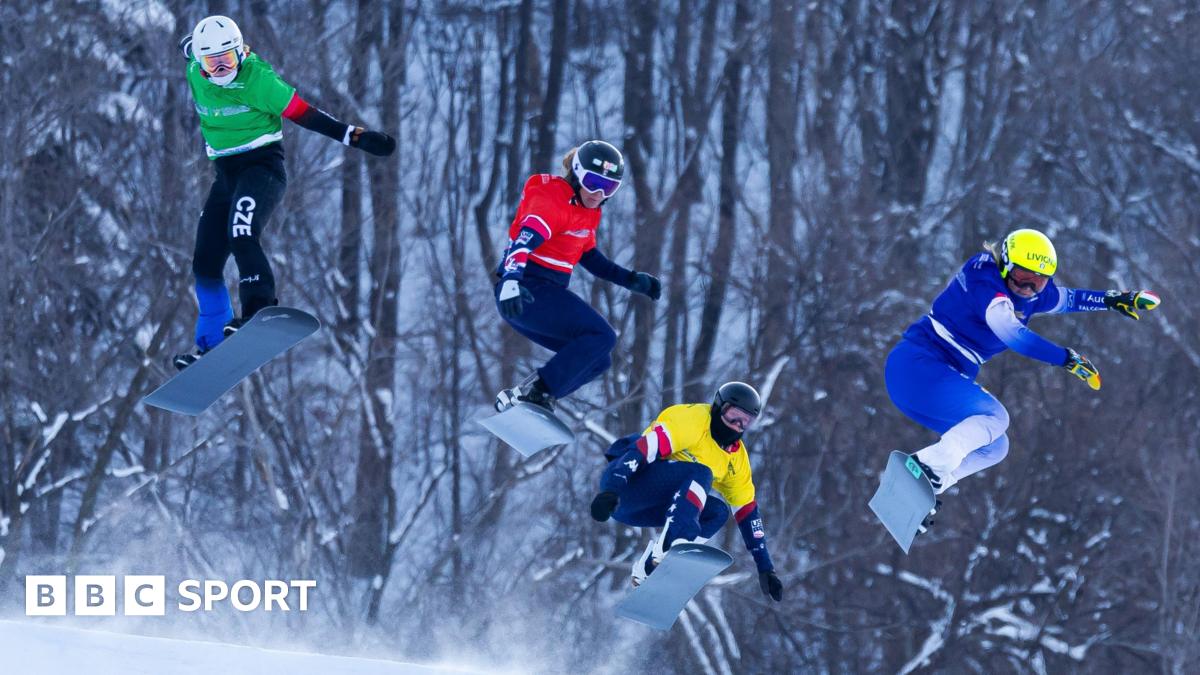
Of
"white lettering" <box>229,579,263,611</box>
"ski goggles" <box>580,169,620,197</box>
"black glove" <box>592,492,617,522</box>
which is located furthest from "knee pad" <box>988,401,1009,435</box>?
"white lettering" <box>229,579,263,611</box>

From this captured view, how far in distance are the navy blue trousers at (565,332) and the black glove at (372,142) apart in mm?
1270

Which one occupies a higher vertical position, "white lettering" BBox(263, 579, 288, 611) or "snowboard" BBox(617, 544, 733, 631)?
"snowboard" BBox(617, 544, 733, 631)

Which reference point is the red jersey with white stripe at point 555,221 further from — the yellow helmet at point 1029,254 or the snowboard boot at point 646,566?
the yellow helmet at point 1029,254

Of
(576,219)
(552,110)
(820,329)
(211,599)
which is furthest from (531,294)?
(552,110)

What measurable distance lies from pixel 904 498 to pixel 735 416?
3.60 ft

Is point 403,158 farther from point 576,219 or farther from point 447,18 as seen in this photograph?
point 576,219

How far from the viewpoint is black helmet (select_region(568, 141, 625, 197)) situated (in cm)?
1234

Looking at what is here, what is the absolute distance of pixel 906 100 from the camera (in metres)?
36.2

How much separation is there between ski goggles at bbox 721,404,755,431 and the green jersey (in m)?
2.99

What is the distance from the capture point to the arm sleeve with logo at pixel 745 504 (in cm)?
1348

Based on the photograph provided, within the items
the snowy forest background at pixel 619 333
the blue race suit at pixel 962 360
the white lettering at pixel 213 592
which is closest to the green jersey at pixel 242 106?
the blue race suit at pixel 962 360

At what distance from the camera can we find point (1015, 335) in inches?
473

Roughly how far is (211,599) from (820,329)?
9305mm

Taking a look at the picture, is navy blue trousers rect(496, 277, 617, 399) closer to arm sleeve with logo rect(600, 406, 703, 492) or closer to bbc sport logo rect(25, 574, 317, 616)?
arm sleeve with logo rect(600, 406, 703, 492)
